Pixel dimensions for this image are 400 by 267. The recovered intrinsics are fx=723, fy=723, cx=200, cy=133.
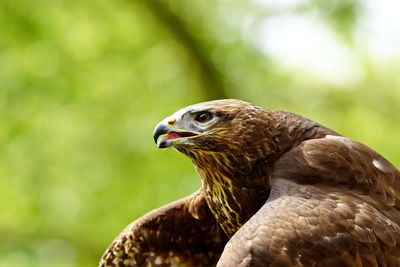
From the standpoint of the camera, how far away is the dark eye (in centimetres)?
398

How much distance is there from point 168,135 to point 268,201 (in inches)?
29.8

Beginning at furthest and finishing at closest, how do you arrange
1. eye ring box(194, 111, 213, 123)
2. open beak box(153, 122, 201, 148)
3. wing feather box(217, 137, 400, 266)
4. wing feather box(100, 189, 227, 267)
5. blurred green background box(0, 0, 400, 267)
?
blurred green background box(0, 0, 400, 267) → wing feather box(100, 189, 227, 267) → eye ring box(194, 111, 213, 123) → open beak box(153, 122, 201, 148) → wing feather box(217, 137, 400, 266)

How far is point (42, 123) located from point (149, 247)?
6.62m

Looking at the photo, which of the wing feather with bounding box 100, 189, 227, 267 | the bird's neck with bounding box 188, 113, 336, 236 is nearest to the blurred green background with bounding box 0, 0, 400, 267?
the wing feather with bounding box 100, 189, 227, 267

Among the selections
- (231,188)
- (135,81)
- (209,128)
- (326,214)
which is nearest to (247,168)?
Answer: (231,188)

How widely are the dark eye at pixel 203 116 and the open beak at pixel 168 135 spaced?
8cm

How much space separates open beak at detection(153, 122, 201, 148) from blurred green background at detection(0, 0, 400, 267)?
676cm

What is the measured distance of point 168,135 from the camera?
396 centimetres

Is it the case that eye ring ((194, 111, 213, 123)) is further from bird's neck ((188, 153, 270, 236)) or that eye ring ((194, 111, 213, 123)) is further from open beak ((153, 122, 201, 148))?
bird's neck ((188, 153, 270, 236))

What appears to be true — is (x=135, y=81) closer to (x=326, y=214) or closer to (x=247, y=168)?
(x=247, y=168)

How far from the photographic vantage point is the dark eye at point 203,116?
13.0 ft

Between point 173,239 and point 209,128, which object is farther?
point 173,239

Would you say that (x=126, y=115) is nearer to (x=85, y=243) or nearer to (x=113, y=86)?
(x=113, y=86)

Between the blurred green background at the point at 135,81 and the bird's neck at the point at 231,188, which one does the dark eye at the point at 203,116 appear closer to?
the bird's neck at the point at 231,188
